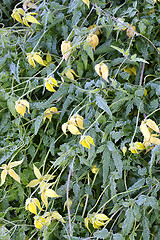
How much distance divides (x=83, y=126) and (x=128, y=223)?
0.87 feet

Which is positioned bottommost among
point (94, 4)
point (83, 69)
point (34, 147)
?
point (34, 147)

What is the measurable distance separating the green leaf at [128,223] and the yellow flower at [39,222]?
0.20m

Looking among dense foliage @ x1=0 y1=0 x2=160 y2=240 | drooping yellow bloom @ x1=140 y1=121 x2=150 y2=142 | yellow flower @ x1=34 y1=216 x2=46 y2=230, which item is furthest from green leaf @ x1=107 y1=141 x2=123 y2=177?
yellow flower @ x1=34 y1=216 x2=46 y2=230

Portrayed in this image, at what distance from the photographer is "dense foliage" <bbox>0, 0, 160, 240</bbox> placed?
800 mm

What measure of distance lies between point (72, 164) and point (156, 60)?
1.27ft

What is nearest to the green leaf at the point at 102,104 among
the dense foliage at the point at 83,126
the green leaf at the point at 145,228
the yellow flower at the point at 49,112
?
the dense foliage at the point at 83,126

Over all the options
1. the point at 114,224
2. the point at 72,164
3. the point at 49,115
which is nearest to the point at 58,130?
the point at 49,115

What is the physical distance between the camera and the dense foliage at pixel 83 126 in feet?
2.63

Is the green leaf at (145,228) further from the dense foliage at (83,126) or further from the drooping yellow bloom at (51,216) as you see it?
the drooping yellow bloom at (51,216)

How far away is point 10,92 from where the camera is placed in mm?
979

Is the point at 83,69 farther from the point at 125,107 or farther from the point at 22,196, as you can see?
the point at 22,196

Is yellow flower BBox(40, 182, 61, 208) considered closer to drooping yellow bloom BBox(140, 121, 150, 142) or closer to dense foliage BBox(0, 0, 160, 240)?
dense foliage BBox(0, 0, 160, 240)

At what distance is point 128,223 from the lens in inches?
30.1

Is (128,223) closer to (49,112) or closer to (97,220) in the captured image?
(97,220)
